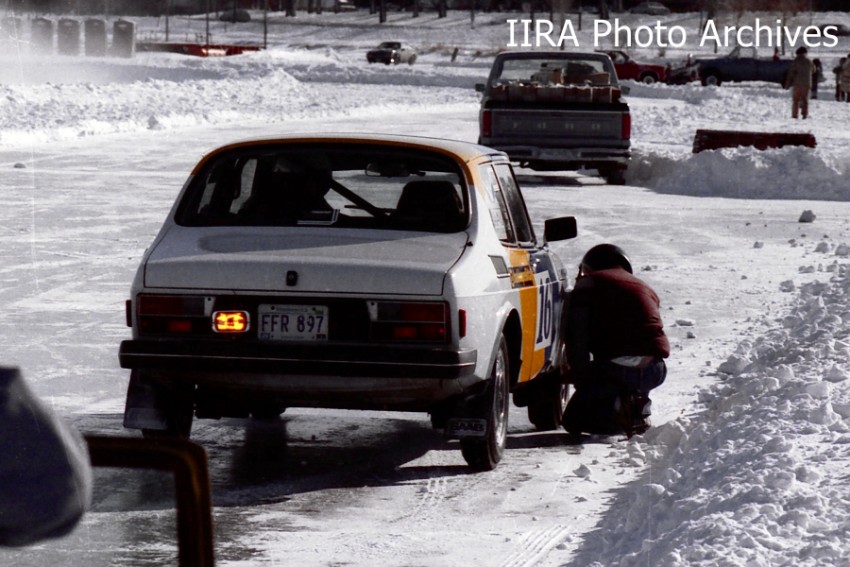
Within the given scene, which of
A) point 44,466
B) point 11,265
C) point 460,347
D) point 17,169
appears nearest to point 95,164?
point 17,169

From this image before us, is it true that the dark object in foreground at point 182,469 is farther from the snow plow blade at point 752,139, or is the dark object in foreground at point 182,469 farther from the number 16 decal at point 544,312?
the snow plow blade at point 752,139

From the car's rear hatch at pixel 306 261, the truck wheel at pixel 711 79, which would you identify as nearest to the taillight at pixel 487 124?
the car's rear hatch at pixel 306 261

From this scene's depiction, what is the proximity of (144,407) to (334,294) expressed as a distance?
0.93m

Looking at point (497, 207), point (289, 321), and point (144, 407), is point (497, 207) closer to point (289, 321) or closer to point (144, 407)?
point (289, 321)

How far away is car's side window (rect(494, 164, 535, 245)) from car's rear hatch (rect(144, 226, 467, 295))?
0.91 metres

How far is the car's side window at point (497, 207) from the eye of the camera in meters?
6.45

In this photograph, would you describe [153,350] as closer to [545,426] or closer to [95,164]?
[545,426]

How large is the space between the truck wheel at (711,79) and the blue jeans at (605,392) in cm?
5518

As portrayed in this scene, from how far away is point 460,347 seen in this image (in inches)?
219

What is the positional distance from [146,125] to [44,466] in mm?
29427

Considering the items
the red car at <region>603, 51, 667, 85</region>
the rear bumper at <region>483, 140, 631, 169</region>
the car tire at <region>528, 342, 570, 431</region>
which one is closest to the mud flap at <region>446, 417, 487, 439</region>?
the car tire at <region>528, 342, 570, 431</region>

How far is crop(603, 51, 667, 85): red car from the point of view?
Answer: 61.4 m

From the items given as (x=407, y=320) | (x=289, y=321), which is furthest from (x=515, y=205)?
(x=289, y=321)

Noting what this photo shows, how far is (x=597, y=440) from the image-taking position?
694 centimetres
